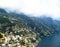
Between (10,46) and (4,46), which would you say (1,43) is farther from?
(10,46)

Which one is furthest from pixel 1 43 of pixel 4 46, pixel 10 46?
pixel 10 46

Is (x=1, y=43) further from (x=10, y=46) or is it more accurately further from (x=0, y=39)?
(x=10, y=46)

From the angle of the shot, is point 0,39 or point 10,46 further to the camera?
point 10,46

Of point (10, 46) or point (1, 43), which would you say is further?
point (10, 46)
